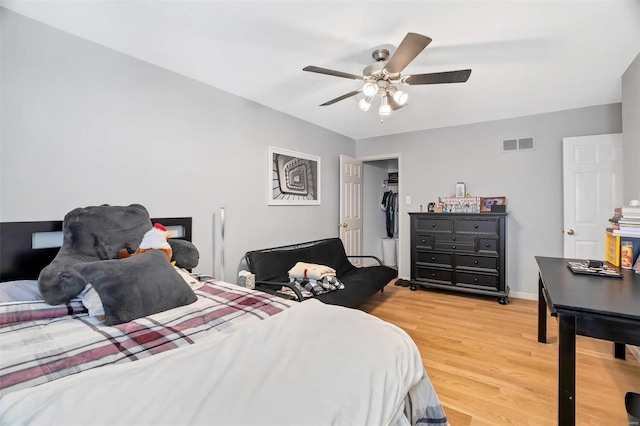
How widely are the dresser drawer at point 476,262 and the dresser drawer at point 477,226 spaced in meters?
0.33

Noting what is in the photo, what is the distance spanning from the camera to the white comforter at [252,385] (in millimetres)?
662

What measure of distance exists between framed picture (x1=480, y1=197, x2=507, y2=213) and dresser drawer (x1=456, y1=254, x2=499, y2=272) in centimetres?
66

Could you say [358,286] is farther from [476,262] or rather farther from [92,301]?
[92,301]

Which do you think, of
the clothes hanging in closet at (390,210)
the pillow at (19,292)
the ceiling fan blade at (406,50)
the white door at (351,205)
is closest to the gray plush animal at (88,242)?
the pillow at (19,292)

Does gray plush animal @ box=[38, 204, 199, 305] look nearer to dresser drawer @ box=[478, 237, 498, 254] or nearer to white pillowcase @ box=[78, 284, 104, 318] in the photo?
white pillowcase @ box=[78, 284, 104, 318]

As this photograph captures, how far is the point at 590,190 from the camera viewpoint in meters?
3.18

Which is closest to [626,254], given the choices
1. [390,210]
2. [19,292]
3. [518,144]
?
[518,144]

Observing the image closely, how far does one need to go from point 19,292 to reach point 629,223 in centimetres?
358

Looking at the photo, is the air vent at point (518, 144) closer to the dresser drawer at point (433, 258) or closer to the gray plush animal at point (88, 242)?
the dresser drawer at point (433, 258)

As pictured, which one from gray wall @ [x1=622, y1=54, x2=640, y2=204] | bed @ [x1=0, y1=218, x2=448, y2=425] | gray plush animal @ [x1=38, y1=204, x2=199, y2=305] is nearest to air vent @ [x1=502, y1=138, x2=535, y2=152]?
gray wall @ [x1=622, y1=54, x2=640, y2=204]

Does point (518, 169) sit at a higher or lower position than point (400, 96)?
lower

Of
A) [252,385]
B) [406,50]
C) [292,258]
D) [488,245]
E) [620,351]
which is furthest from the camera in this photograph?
[488,245]

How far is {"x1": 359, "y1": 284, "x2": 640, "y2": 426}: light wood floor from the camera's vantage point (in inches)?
64.7

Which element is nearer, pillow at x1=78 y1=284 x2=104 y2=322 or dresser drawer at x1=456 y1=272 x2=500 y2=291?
pillow at x1=78 y1=284 x2=104 y2=322
